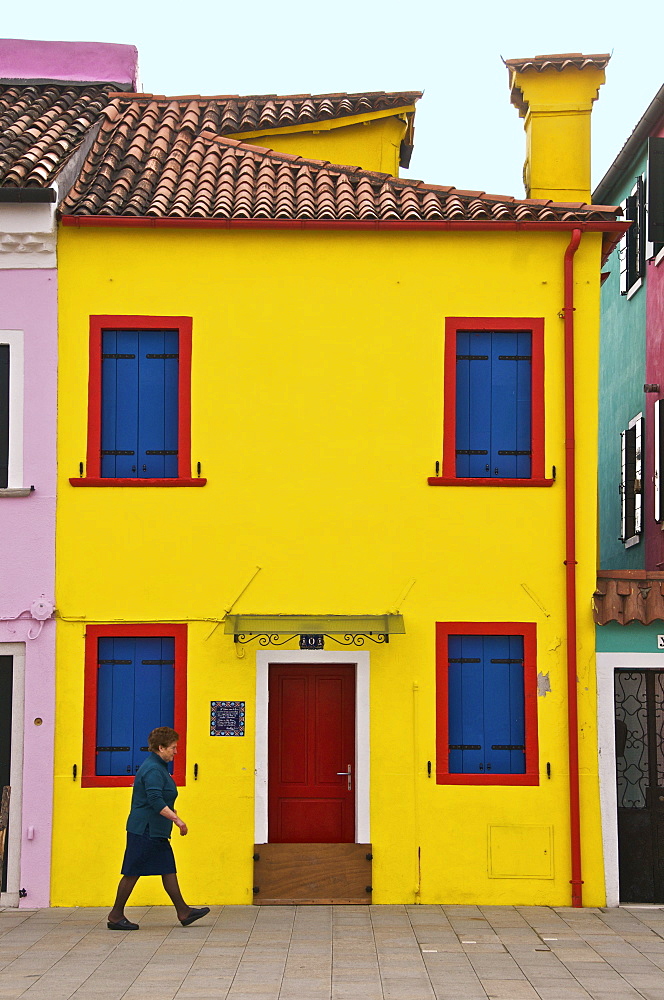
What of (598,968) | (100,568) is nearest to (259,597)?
(100,568)

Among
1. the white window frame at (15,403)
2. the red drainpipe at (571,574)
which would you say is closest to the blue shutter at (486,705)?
the red drainpipe at (571,574)

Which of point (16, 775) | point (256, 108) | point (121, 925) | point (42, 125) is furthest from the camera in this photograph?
point (256, 108)

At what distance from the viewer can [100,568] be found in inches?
526

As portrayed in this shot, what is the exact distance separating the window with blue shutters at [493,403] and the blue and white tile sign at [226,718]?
337 cm

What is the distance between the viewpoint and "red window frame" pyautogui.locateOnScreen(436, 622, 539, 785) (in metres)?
13.1

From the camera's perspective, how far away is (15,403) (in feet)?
44.3

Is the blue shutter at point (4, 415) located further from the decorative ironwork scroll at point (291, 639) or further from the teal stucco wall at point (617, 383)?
the teal stucco wall at point (617, 383)

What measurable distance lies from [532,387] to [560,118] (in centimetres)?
370

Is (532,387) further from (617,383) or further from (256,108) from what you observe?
(617,383)

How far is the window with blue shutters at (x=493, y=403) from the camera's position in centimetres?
1366

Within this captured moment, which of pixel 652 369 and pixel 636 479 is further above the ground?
pixel 652 369

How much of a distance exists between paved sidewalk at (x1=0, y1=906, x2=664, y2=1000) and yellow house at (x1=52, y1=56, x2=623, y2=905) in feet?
2.13

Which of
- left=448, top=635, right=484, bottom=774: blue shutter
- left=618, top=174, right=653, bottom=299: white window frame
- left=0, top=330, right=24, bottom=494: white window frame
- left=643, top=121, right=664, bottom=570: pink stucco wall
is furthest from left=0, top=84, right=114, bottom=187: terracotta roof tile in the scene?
left=643, top=121, right=664, bottom=570: pink stucco wall

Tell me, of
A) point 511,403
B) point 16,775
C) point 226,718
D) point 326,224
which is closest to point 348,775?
point 226,718
